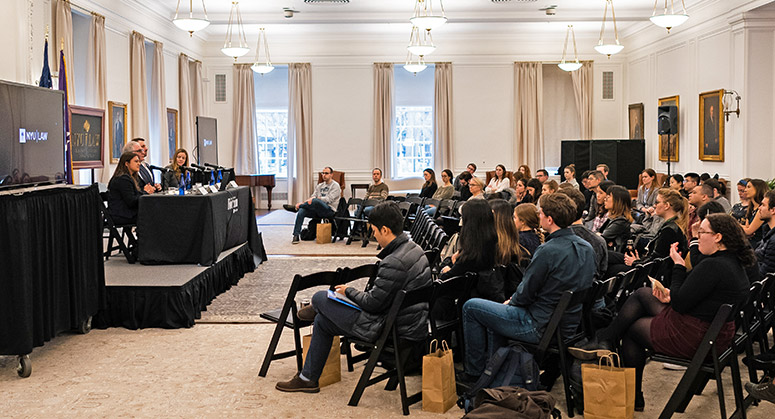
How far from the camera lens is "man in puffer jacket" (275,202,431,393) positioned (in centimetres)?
421

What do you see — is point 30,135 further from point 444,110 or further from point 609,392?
point 444,110

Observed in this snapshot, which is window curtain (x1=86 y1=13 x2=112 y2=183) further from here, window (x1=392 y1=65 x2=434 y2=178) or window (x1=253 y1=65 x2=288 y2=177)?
window (x1=392 y1=65 x2=434 y2=178)

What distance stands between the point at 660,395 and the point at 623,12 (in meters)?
11.6

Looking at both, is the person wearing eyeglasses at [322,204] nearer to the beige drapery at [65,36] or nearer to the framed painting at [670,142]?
the beige drapery at [65,36]

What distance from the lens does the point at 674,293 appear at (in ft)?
12.5

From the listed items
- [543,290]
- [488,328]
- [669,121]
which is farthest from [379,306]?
[669,121]

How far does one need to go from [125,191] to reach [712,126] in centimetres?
990

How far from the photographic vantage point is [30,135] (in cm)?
533

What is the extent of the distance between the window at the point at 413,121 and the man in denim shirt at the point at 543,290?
46.9 ft

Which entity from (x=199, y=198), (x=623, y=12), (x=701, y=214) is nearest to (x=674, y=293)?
(x=701, y=214)

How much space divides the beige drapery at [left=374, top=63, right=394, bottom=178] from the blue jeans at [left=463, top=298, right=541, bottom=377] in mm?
13827

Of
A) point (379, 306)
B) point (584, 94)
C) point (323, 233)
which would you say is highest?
point (584, 94)

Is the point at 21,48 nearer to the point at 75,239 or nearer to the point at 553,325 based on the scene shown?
the point at 75,239

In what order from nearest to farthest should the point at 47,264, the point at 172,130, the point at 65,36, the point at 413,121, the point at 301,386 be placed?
the point at 301,386
the point at 47,264
the point at 65,36
the point at 172,130
the point at 413,121
